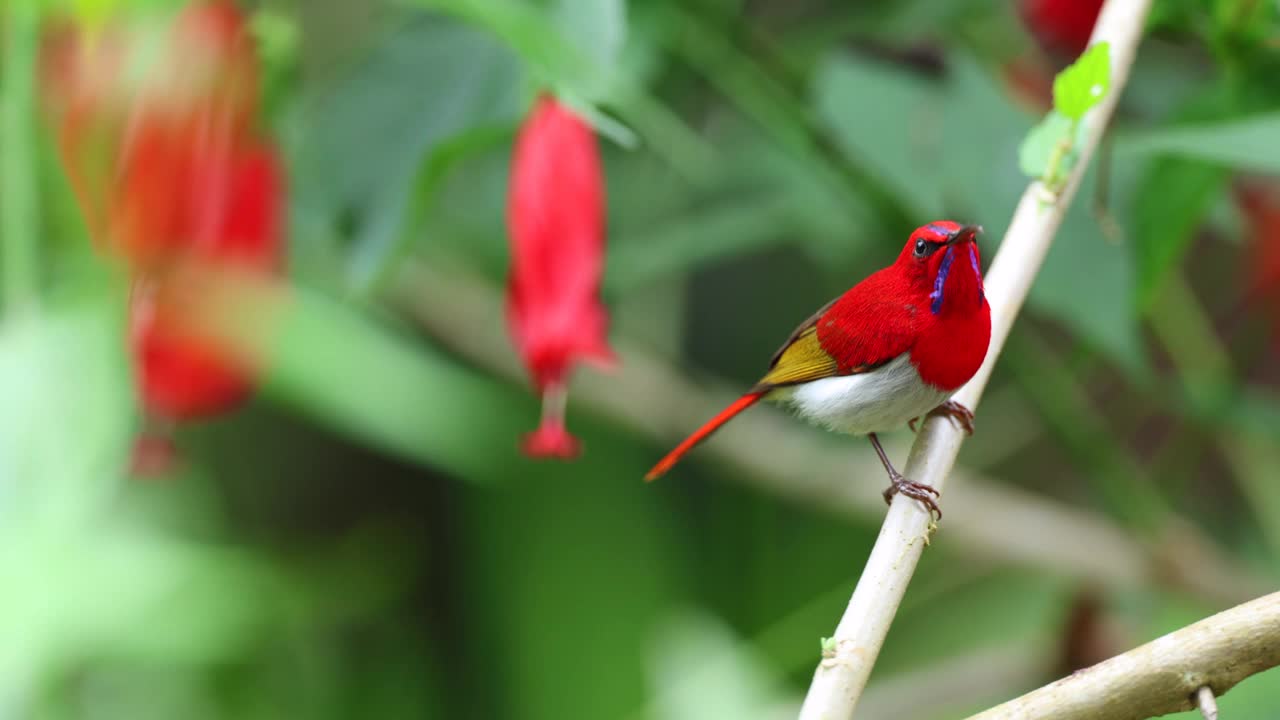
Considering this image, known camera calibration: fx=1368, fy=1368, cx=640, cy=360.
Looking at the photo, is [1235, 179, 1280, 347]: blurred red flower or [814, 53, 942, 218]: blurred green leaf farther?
[1235, 179, 1280, 347]: blurred red flower

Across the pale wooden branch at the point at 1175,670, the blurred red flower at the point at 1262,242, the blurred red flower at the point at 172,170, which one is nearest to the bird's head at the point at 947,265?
the pale wooden branch at the point at 1175,670

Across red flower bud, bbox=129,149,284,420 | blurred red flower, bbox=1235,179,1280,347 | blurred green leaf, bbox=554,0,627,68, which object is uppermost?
blurred red flower, bbox=1235,179,1280,347

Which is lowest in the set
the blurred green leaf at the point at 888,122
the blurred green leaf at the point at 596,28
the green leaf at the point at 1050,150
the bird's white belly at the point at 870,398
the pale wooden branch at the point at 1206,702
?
the pale wooden branch at the point at 1206,702

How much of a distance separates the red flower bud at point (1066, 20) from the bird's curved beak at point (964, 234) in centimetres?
46

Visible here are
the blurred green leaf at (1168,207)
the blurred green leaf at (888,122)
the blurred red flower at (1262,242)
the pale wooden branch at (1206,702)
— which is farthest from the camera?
the blurred red flower at (1262,242)

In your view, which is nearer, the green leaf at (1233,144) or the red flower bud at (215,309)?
the green leaf at (1233,144)

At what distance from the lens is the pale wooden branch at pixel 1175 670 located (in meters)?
0.33

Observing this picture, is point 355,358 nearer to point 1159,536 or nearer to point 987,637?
point 1159,536

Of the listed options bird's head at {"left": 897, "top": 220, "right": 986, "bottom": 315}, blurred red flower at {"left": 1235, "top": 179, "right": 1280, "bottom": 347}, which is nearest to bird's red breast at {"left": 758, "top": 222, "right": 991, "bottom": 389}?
bird's head at {"left": 897, "top": 220, "right": 986, "bottom": 315}

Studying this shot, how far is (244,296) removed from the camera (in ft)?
2.35

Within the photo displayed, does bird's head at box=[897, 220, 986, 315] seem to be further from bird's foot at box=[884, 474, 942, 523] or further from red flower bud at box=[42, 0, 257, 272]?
red flower bud at box=[42, 0, 257, 272]

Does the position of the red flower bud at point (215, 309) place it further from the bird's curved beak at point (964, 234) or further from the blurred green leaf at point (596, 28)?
the bird's curved beak at point (964, 234)

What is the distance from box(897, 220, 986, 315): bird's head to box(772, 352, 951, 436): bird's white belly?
3 cm

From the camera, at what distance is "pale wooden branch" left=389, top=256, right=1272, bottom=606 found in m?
1.04
